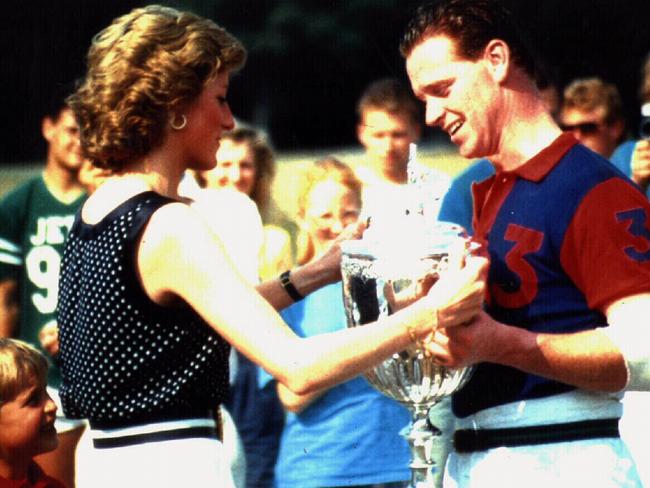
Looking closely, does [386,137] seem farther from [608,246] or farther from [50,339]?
[608,246]

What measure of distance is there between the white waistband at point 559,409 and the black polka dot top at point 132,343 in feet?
1.83

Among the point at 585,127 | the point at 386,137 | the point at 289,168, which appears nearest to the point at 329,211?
the point at 386,137

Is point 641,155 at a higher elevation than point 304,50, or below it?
higher

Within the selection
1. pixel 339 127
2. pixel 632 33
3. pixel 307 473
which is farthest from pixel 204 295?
pixel 339 127

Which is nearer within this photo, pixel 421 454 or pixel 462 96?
pixel 421 454

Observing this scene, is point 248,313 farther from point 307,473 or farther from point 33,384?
point 307,473

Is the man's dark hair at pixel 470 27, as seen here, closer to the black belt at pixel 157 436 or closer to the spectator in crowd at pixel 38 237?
the black belt at pixel 157 436

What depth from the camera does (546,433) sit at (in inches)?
116

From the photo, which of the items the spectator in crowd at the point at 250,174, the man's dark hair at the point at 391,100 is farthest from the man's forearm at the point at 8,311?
the man's dark hair at the point at 391,100

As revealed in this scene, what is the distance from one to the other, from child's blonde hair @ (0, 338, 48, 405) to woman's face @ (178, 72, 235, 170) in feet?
2.81

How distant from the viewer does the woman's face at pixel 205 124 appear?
9.91 feet

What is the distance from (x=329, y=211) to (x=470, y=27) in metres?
1.83

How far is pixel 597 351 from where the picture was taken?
2846 mm

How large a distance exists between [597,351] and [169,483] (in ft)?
2.72
